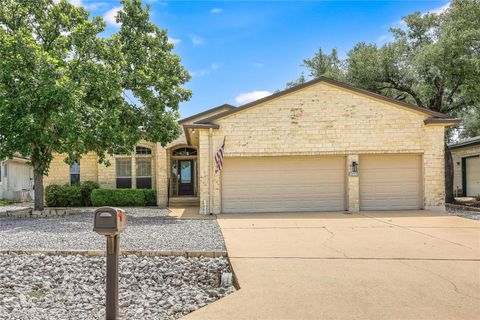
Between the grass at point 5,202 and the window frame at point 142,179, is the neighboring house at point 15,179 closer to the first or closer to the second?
the grass at point 5,202

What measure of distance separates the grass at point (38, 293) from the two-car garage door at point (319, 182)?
8883 mm

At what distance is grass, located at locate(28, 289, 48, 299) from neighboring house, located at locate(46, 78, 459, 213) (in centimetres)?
825

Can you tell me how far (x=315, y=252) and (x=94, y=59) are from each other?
10.2 m

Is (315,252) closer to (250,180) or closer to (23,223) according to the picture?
(250,180)

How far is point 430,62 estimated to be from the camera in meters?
→ 15.4

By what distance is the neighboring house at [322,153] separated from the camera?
43.5ft

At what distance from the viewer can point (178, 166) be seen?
65.0 ft

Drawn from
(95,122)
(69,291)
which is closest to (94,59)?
(95,122)

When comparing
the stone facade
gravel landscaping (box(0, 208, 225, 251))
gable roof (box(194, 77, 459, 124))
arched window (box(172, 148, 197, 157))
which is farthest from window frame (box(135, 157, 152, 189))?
gravel landscaping (box(0, 208, 225, 251))

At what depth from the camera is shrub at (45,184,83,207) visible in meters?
17.6

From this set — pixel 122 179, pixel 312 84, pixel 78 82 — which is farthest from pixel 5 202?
pixel 312 84

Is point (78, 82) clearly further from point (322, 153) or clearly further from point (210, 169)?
point (322, 153)

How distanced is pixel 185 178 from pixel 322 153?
29.4 ft

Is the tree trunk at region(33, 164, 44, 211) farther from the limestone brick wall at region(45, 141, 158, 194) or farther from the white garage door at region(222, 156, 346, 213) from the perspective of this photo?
the white garage door at region(222, 156, 346, 213)
